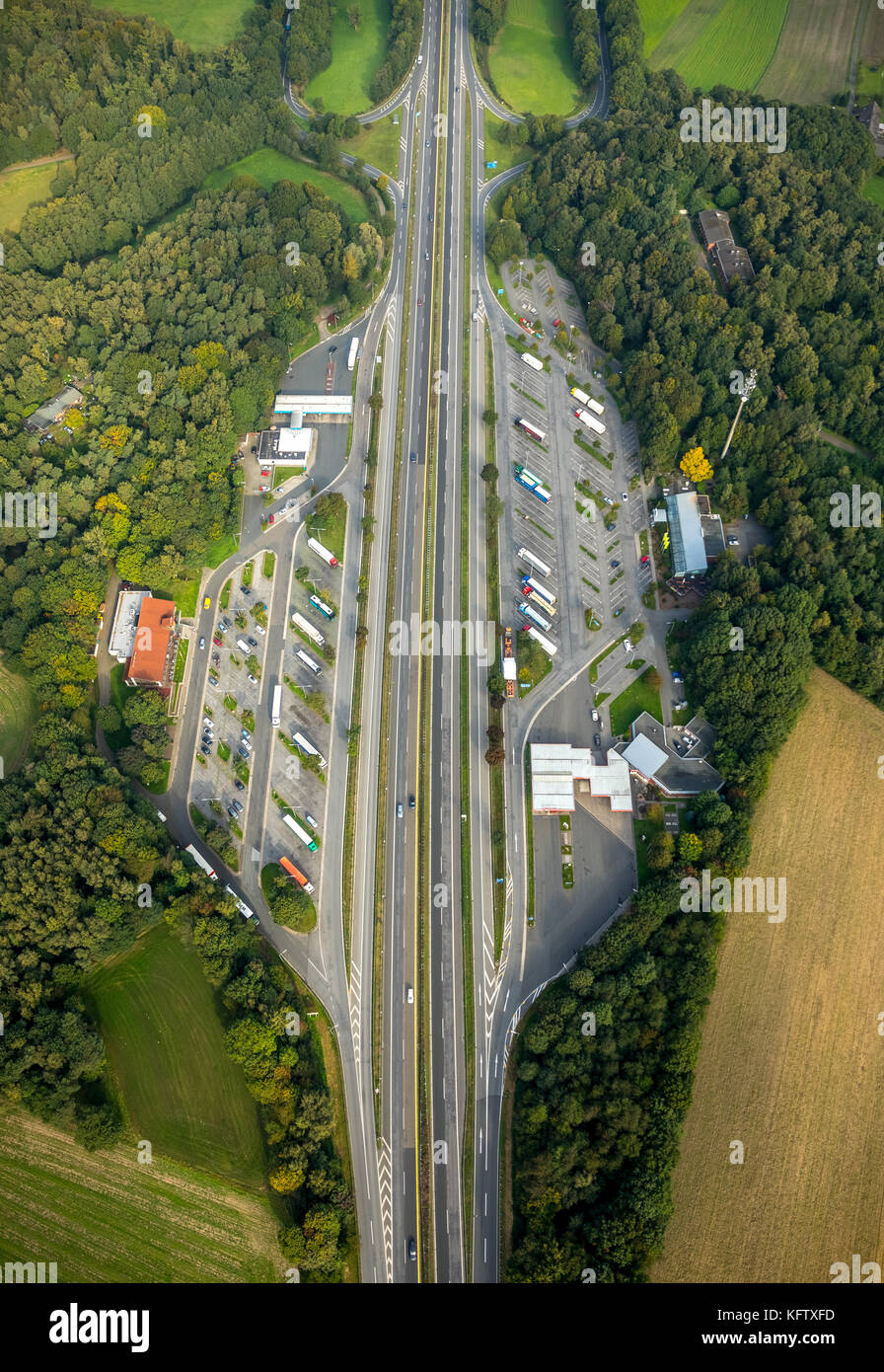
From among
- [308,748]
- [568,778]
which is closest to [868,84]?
[568,778]

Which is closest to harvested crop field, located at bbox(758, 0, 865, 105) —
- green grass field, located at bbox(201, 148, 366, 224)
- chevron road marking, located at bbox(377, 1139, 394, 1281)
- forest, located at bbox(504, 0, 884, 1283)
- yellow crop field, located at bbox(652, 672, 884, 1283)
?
forest, located at bbox(504, 0, 884, 1283)

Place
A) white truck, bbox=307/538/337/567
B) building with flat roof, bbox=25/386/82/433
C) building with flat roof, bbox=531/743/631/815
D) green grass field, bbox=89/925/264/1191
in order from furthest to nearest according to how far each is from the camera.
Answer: building with flat roof, bbox=25/386/82/433
white truck, bbox=307/538/337/567
building with flat roof, bbox=531/743/631/815
green grass field, bbox=89/925/264/1191

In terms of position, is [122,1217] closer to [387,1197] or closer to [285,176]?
[387,1197]

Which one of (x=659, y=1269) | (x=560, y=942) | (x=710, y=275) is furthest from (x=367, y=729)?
(x=710, y=275)

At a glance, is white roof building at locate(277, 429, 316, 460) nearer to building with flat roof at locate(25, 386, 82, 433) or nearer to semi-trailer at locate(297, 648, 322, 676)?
building with flat roof at locate(25, 386, 82, 433)

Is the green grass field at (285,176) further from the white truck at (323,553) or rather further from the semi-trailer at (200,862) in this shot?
the semi-trailer at (200,862)

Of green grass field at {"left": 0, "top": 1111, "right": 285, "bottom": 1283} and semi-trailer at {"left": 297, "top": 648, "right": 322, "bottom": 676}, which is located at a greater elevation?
semi-trailer at {"left": 297, "top": 648, "right": 322, "bottom": 676}
